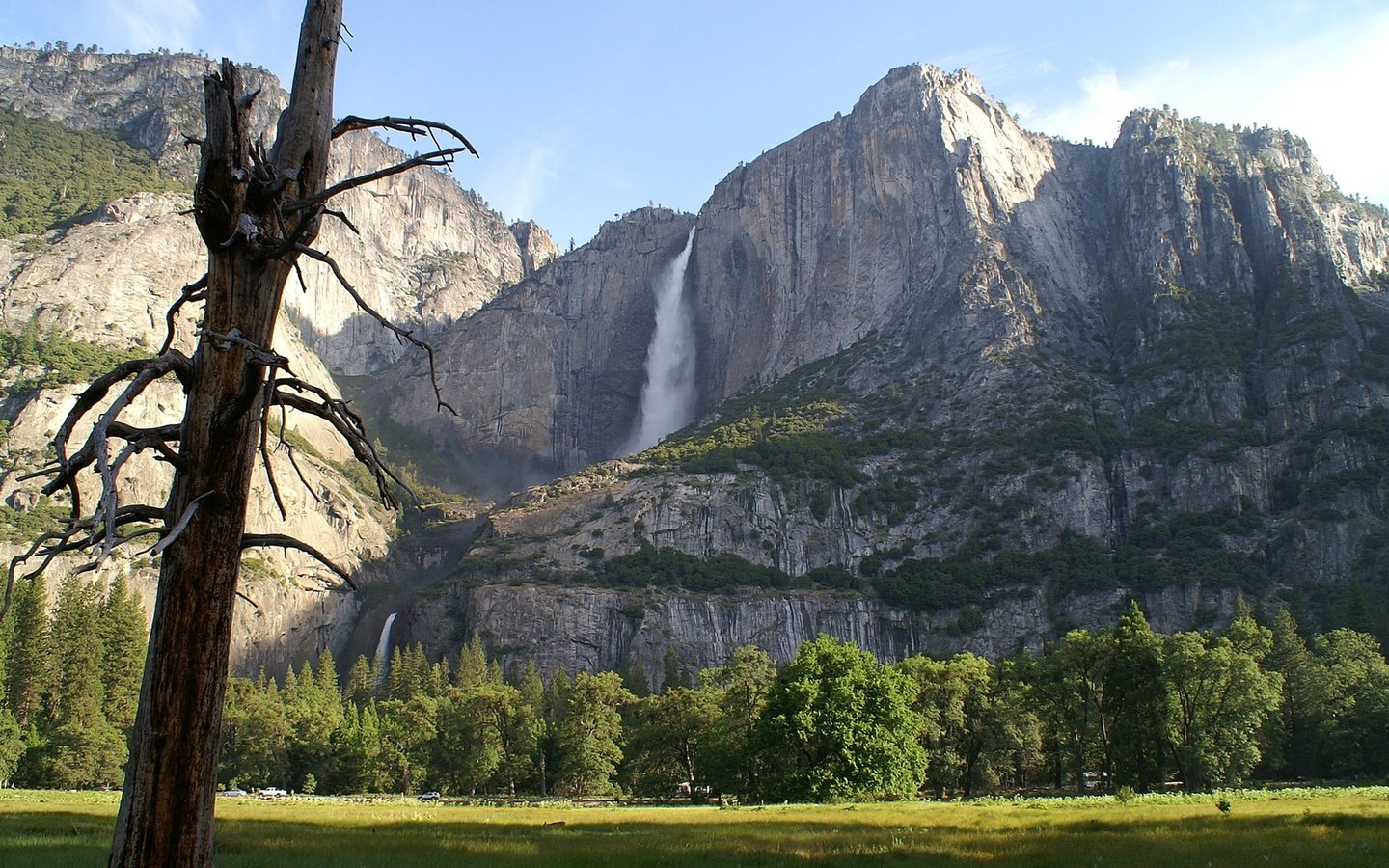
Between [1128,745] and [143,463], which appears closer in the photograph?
[1128,745]

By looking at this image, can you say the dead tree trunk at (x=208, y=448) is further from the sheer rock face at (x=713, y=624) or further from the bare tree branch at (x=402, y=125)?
the sheer rock face at (x=713, y=624)

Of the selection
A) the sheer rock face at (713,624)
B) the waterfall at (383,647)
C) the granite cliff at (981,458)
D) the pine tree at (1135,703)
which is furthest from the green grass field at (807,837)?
the waterfall at (383,647)

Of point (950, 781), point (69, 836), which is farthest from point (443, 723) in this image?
point (69, 836)

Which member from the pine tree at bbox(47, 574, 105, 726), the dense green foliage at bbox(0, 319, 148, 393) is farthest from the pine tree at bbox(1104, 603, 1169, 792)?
the dense green foliage at bbox(0, 319, 148, 393)

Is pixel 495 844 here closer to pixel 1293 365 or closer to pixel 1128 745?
pixel 1128 745

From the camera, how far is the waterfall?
127 meters

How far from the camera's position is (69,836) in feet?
75.0

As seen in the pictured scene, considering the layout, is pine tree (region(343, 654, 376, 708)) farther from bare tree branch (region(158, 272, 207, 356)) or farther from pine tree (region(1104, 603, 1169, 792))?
bare tree branch (region(158, 272, 207, 356))

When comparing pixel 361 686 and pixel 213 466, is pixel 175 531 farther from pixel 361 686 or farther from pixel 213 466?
pixel 361 686

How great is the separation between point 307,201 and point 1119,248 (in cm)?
20323

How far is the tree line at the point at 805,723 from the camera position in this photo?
5219cm

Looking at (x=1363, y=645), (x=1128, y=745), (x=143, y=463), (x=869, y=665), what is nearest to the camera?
(x=869, y=665)

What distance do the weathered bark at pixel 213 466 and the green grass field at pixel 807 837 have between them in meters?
11.2

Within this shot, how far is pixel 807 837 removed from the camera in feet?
72.2
